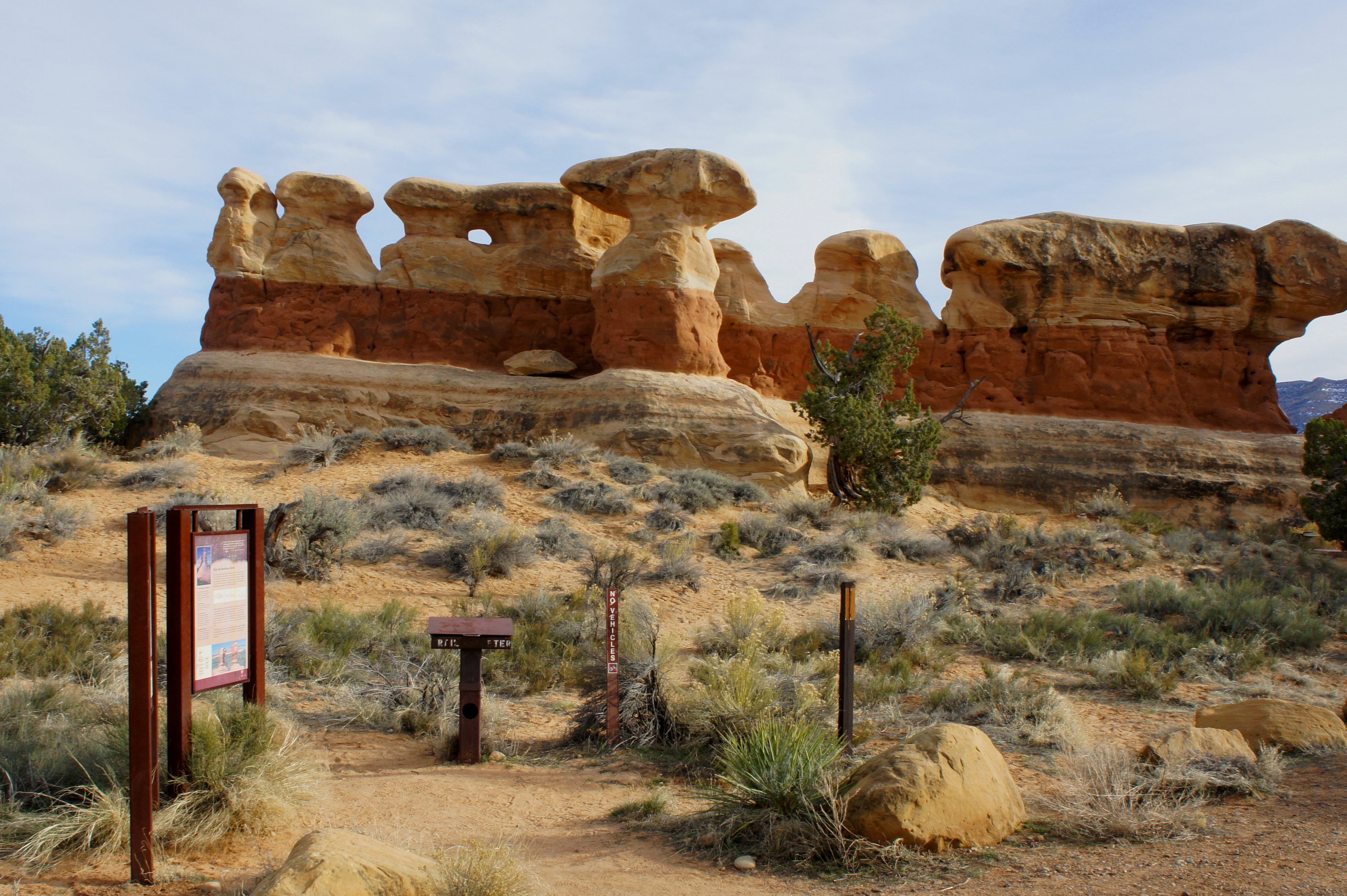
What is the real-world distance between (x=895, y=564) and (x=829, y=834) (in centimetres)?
997

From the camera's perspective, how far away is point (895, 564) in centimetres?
1429

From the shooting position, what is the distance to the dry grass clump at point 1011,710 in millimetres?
7070

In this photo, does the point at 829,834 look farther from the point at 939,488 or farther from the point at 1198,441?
the point at 1198,441

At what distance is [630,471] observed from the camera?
18234 mm

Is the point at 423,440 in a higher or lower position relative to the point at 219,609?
higher

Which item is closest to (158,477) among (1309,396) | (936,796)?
(936,796)

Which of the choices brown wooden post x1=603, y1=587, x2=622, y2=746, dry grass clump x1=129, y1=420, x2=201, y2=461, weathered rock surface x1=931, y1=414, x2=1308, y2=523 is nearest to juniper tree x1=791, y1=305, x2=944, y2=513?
weathered rock surface x1=931, y1=414, x2=1308, y2=523

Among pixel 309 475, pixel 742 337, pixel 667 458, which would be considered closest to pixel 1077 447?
pixel 742 337

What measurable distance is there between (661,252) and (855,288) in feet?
23.2

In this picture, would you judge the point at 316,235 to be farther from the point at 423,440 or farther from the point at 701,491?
the point at 701,491

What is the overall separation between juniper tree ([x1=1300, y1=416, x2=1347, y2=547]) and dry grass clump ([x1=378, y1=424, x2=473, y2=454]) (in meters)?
17.1

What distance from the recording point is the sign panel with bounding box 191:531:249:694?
182 inches

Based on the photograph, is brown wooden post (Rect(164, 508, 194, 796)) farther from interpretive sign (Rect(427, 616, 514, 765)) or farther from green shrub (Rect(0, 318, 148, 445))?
green shrub (Rect(0, 318, 148, 445))

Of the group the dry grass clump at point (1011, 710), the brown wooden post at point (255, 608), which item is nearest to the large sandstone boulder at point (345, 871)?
the brown wooden post at point (255, 608)
